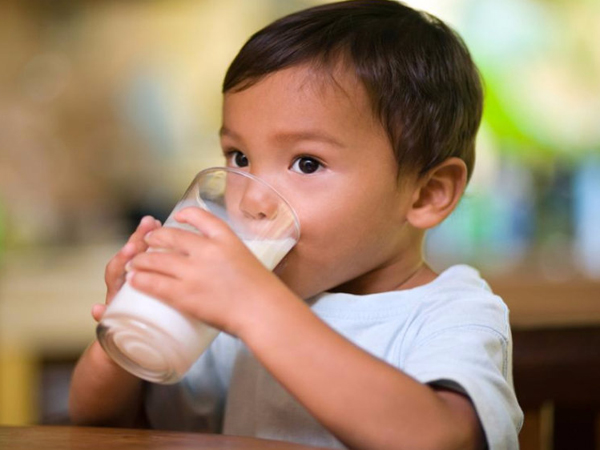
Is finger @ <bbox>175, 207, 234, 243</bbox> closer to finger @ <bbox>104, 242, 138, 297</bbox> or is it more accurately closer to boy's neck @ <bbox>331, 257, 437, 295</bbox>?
finger @ <bbox>104, 242, 138, 297</bbox>

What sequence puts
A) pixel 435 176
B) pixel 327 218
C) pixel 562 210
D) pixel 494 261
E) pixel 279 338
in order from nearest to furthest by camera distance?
pixel 279 338 → pixel 327 218 → pixel 435 176 → pixel 494 261 → pixel 562 210

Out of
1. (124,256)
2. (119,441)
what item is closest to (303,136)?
(124,256)

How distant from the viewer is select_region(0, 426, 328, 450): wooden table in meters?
0.80

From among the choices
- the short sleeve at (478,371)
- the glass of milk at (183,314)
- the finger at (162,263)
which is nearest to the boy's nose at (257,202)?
the glass of milk at (183,314)

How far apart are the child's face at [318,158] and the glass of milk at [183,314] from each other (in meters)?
0.06

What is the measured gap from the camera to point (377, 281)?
1.13 m

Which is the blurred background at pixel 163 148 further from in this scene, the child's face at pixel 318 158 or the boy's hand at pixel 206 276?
the boy's hand at pixel 206 276

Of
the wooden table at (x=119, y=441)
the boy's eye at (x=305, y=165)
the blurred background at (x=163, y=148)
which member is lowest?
the blurred background at (x=163, y=148)

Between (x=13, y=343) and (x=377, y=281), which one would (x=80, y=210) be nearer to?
(x=13, y=343)

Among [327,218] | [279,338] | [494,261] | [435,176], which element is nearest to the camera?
[279,338]

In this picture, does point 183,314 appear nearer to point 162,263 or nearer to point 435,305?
point 162,263

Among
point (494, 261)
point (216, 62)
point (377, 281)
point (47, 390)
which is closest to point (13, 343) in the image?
point (47, 390)

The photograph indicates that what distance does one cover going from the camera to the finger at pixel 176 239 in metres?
0.82

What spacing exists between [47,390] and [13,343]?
0.54ft
